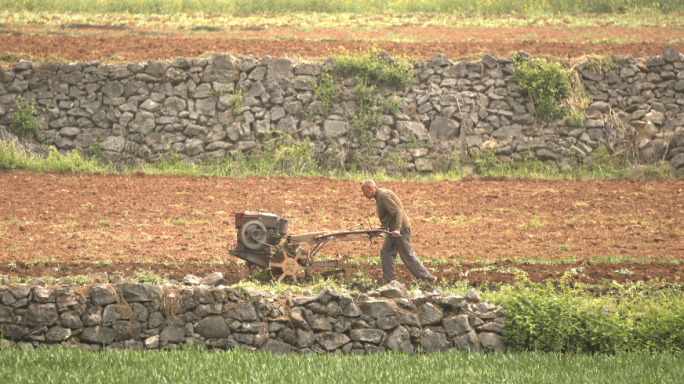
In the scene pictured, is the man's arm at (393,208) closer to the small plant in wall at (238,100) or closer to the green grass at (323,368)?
the green grass at (323,368)

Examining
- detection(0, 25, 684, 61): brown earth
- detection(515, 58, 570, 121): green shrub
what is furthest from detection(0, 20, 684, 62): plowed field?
detection(515, 58, 570, 121): green shrub

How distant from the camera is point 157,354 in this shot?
6.07 meters

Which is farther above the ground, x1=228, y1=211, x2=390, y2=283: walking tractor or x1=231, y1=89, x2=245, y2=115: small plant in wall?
x1=231, y1=89, x2=245, y2=115: small plant in wall

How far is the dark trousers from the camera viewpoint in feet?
28.8

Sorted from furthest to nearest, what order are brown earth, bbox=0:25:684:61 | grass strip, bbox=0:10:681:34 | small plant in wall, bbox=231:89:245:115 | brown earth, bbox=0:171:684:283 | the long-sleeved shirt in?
grass strip, bbox=0:10:681:34
brown earth, bbox=0:25:684:61
small plant in wall, bbox=231:89:245:115
brown earth, bbox=0:171:684:283
the long-sleeved shirt

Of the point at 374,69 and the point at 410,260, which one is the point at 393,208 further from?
the point at 374,69

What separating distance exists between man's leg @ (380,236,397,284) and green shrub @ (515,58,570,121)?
34.0 ft

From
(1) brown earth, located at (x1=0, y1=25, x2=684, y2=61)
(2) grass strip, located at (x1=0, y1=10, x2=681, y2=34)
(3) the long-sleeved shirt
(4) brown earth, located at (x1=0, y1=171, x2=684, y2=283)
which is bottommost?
(4) brown earth, located at (x1=0, y1=171, x2=684, y2=283)

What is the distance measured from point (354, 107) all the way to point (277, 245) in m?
9.56

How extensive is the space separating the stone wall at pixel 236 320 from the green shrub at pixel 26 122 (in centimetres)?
1206

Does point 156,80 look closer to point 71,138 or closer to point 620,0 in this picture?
point 71,138

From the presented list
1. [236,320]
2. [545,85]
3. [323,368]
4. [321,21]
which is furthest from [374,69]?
[323,368]

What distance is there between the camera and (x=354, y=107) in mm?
17812

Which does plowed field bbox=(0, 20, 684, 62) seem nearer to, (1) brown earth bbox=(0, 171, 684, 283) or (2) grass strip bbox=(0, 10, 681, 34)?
(2) grass strip bbox=(0, 10, 681, 34)
